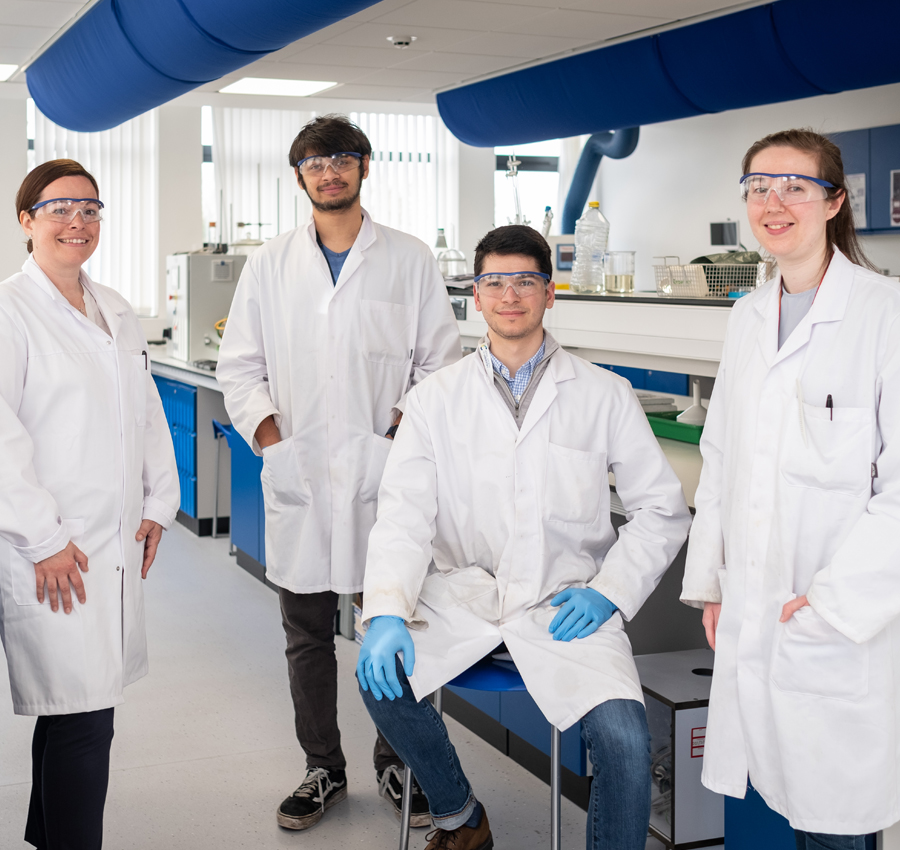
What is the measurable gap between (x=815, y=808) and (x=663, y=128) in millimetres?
7313

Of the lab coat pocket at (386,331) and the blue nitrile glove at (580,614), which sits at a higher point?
the lab coat pocket at (386,331)

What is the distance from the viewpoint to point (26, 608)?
1.88 m

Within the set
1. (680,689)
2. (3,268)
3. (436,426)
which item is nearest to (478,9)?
(436,426)

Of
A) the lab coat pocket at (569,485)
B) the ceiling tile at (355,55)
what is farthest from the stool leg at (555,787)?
the ceiling tile at (355,55)

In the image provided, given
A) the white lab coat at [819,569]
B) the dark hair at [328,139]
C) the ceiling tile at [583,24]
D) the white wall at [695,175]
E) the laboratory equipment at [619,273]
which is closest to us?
the white lab coat at [819,569]

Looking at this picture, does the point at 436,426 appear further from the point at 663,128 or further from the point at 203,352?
the point at 663,128

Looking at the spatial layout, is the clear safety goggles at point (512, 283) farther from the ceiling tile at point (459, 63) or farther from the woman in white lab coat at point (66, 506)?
the ceiling tile at point (459, 63)

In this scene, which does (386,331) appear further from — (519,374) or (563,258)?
(563,258)

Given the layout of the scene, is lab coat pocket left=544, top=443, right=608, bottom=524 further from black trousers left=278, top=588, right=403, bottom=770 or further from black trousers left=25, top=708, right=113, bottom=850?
black trousers left=25, top=708, right=113, bottom=850

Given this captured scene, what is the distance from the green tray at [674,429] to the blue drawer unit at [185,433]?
3.01 meters

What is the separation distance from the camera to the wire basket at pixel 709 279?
3000mm

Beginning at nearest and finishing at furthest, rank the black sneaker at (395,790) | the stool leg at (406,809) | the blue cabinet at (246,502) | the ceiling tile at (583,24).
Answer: the stool leg at (406,809) < the black sneaker at (395,790) < the ceiling tile at (583,24) < the blue cabinet at (246,502)

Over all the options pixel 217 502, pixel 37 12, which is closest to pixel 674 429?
Answer: pixel 217 502

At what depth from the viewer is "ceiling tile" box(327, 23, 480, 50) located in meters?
4.71
